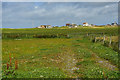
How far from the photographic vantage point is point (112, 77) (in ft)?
31.3

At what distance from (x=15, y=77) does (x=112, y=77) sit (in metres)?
6.69

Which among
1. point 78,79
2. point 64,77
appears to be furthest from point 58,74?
point 78,79

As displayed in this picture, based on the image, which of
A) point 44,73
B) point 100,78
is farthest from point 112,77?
point 44,73

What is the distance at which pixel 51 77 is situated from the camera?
963 cm

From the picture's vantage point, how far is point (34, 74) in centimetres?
1015

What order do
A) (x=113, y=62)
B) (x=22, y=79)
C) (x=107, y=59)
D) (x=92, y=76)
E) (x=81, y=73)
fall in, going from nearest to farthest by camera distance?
(x=22, y=79) → (x=92, y=76) → (x=81, y=73) → (x=113, y=62) → (x=107, y=59)

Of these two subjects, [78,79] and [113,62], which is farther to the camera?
[113,62]

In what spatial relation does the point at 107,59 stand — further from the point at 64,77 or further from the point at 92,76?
the point at 64,77

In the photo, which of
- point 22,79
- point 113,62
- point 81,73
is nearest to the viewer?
point 22,79

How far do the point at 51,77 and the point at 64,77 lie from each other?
920mm

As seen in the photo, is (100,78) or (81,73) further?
(81,73)

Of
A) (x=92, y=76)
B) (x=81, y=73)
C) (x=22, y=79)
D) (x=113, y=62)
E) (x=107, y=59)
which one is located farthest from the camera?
(x=107, y=59)

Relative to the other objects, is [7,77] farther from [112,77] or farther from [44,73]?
[112,77]

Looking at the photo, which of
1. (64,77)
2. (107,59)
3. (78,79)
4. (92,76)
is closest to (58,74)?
(64,77)
